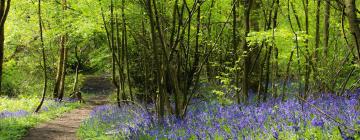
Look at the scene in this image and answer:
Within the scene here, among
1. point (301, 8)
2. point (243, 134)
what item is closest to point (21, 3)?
point (301, 8)

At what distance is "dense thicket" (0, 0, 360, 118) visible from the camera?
27.1 ft

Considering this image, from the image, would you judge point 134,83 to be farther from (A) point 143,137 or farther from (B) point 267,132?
(B) point 267,132

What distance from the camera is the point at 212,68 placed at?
16.2 m

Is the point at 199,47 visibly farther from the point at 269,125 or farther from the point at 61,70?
the point at 61,70

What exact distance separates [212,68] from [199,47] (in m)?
3.21

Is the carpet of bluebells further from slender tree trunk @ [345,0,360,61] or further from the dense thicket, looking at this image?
slender tree trunk @ [345,0,360,61]

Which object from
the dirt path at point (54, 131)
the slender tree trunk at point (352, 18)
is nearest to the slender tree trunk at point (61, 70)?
the dirt path at point (54, 131)

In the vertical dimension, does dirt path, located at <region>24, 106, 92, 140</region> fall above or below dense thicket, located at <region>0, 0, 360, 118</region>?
below

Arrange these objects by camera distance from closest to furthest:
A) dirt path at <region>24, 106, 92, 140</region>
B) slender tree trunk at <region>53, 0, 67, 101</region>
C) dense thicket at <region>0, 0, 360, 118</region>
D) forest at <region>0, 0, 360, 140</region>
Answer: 1. forest at <region>0, 0, 360, 140</region>
2. dense thicket at <region>0, 0, 360, 118</region>
3. dirt path at <region>24, 106, 92, 140</region>
4. slender tree trunk at <region>53, 0, 67, 101</region>

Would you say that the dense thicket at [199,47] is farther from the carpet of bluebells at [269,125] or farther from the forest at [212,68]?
the carpet of bluebells at [269,125]

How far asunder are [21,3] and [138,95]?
7.35m

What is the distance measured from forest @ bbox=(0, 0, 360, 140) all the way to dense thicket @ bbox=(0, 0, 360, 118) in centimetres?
5

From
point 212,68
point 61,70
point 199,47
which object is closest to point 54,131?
point 199,47

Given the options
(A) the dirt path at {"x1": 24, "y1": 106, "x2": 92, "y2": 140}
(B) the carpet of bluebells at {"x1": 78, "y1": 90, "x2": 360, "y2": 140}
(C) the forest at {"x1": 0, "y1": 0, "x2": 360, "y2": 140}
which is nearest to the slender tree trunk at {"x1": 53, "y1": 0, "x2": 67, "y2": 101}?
(C) the forest at {"x1": 0, "y1": 0, "x2": 360, "y2": 140}
